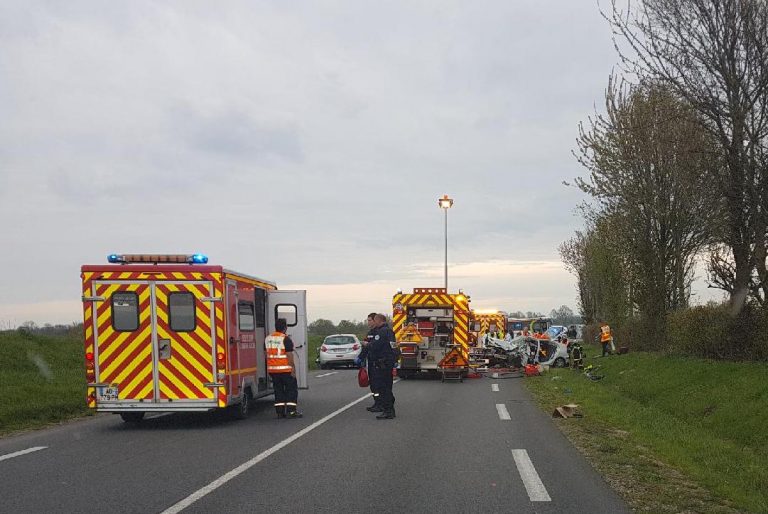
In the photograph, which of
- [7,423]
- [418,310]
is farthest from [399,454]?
[418,310]

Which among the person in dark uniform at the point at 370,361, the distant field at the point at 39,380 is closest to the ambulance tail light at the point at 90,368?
the distant field at the point at 39,380

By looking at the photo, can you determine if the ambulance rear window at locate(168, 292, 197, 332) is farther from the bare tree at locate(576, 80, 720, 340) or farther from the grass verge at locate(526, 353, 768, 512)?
the bare tree at locate(576, 80, 720, 340)

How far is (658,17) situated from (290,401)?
12.2 metres

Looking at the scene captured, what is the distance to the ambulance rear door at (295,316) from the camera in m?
14.2

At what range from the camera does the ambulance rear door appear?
1421cm

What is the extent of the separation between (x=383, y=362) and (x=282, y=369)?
76.6 inches

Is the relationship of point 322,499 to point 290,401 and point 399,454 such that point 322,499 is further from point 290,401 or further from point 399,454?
point 290,401

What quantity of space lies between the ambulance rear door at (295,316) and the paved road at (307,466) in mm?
1160

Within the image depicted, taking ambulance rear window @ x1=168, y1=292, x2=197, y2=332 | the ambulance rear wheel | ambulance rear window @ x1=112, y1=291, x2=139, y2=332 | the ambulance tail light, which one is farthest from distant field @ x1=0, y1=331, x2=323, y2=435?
ambulance rear window @ x1=168, y1=292, x2=197, y2=332

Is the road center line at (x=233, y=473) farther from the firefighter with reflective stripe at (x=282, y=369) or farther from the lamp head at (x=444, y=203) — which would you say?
the lamp head at (x=444, y=203)

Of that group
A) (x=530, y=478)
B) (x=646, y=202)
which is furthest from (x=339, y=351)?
(x=530, y=478)

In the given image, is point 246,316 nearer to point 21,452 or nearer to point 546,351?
point 21,452

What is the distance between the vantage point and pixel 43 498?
670 centimetres

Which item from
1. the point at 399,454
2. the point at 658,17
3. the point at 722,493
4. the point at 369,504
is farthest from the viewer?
the point at 658,17
